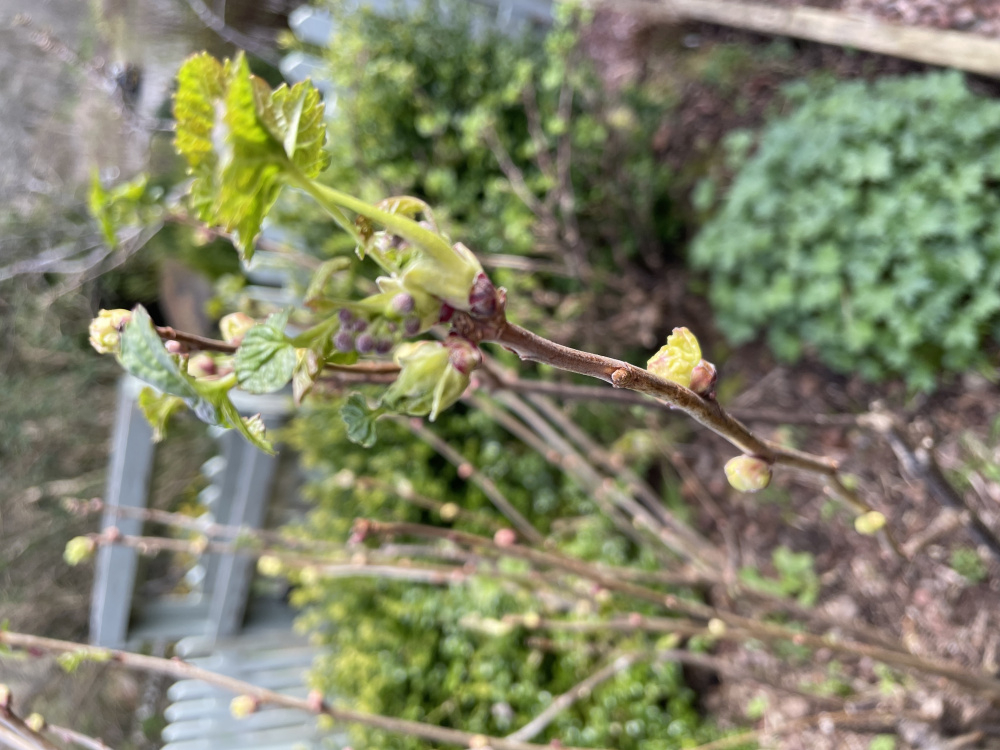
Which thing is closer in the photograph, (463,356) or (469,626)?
(463,356)

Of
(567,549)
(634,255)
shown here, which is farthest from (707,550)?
(634,255)

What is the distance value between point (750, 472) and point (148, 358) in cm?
49

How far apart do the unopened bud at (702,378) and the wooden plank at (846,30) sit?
5.77ft

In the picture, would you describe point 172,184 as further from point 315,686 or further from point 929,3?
point 929,3

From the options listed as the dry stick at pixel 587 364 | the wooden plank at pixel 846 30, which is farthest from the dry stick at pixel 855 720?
the wooden plank at pixel 846 30

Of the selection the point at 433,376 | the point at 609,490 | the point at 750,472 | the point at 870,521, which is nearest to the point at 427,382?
the point at 433,376

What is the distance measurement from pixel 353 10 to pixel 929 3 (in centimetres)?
188

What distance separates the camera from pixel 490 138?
200 centimetres

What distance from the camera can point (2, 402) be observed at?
3.24m

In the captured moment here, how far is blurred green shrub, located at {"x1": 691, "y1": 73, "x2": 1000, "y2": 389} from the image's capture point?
1527 mm

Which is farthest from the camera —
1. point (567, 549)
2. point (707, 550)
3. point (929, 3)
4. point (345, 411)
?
point (567, 549)

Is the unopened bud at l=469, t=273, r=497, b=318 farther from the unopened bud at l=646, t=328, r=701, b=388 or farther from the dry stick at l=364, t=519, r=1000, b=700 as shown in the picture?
the dry stick at l=364, t=519, r=1000, b=700

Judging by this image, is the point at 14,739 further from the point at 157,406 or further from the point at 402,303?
the point at 402,303

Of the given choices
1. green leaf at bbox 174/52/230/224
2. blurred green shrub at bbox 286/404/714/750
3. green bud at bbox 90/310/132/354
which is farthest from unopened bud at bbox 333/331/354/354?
blurred green shrub at bbox 286/404/714/750
